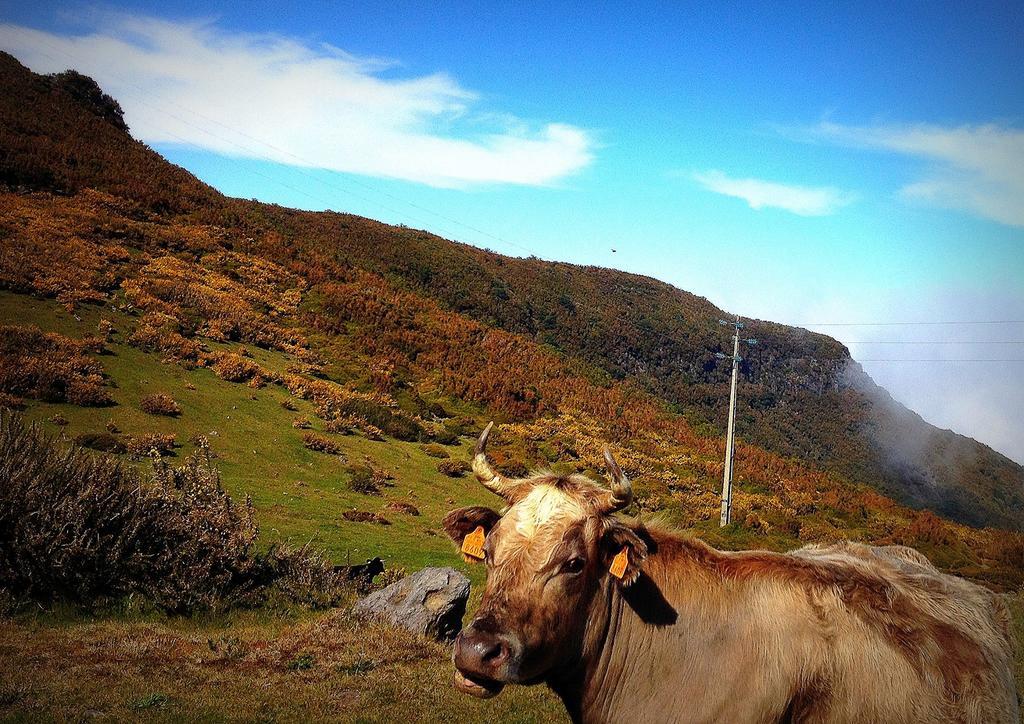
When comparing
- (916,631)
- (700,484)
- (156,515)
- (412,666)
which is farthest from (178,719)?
(700,484)

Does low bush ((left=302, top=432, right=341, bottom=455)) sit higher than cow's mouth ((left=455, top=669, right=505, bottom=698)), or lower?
lower

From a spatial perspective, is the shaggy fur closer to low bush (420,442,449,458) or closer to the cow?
the cow

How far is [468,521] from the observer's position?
15.6 feet

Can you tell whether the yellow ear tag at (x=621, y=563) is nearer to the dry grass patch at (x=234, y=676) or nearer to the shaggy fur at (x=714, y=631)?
the shaggy fur at (x=714, y=631)

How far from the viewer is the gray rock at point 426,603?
970 cm

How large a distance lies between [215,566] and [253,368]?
12156 millimetres

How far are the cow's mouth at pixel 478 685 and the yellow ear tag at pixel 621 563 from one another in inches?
39.1

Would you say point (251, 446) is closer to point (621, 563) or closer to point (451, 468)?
point (451, 468)

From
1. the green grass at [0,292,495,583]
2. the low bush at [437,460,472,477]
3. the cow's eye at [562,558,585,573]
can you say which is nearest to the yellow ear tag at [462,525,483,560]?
the cow's eye at [562,558,585,573]

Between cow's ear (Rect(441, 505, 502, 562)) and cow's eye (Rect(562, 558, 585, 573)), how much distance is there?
74 cm

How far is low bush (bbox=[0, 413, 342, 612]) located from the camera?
8625 mm

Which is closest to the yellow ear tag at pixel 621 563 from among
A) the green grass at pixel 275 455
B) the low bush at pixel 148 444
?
the green grass at pixel 275 455

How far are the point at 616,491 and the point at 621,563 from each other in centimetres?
47

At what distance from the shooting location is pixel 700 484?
28.6 meters
